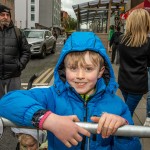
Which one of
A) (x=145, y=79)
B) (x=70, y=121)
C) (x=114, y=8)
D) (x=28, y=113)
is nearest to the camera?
(x=70, y=121)

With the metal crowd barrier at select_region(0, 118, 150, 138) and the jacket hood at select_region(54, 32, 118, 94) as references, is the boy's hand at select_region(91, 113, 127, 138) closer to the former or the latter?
the metal crowd barrier at select_region(0, 118, 150, 138)

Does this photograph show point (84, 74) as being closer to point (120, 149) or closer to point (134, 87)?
point (120, 149)

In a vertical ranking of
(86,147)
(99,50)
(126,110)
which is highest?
(99,50)

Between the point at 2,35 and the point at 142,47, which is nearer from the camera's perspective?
the point at 142,47

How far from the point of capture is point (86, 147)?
1629 mm

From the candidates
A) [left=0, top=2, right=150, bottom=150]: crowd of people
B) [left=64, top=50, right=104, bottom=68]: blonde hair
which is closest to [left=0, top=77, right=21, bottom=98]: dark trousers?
[left=0, top=2, right=150, bottom=150]: crowd of people

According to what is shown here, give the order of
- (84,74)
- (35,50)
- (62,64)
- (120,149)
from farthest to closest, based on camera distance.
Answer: (35,50), (62,64), (84,74), (120,149)

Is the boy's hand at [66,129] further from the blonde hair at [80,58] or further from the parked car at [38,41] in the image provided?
the parked car at [38,41]

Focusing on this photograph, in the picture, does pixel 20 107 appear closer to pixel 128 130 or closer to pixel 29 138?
pixel 128 130

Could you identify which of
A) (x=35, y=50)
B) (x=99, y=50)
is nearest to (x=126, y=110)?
(x=99, y=50)

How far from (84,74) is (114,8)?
2087 centimetres

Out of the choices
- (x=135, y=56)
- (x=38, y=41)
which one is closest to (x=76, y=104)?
(x=135, y=56)

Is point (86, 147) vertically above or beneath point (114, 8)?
beneath

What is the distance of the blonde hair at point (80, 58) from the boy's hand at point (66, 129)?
435mm
